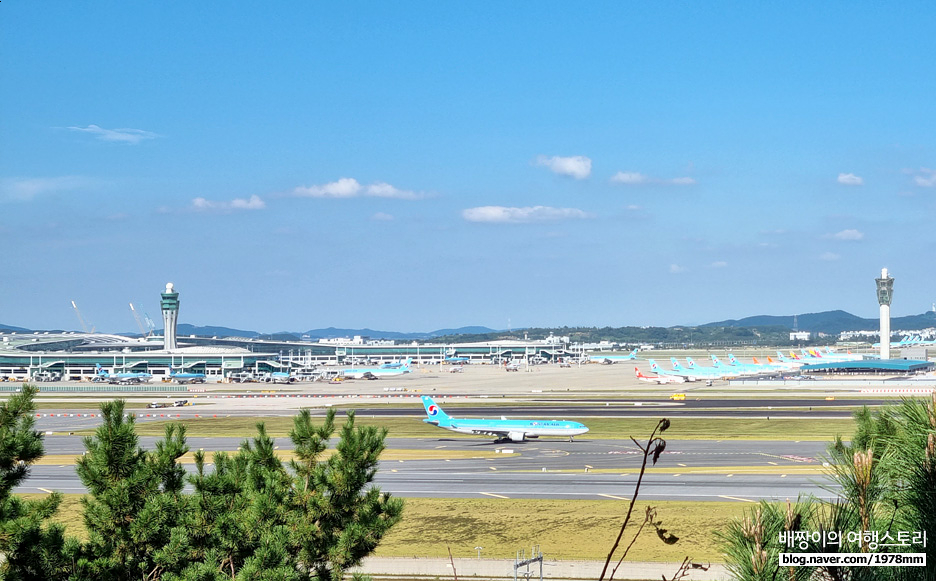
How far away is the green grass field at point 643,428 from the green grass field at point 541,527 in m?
31.9

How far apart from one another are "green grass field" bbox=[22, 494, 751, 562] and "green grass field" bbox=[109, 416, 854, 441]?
31892mm

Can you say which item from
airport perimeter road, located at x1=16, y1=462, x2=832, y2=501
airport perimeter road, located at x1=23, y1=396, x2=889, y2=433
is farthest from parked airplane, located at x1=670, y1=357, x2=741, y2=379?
airport perimeter road, located at x1=16, y1=462, x2=832, y2=501

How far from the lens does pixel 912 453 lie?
6.09 m

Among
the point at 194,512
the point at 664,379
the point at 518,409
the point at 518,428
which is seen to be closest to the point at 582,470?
the point at 518,428

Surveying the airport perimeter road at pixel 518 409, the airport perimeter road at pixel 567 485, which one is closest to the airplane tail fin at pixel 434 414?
the airport perimeter road at pixel 567 485

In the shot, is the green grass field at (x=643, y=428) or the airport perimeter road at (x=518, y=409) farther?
the airport perimeter road at (x=518, y=409)

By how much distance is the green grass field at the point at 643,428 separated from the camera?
9250cm

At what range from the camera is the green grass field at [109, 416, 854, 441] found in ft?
303

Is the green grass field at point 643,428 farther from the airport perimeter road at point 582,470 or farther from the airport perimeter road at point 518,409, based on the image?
the airport perimeter road at point 582,470

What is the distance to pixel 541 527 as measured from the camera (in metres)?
52.6

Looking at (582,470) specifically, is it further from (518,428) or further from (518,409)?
(518,409)

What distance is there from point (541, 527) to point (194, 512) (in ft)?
110

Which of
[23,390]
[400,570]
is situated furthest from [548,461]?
[23,390]

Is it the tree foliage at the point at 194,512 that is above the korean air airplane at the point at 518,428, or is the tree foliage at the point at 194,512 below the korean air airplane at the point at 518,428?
above
